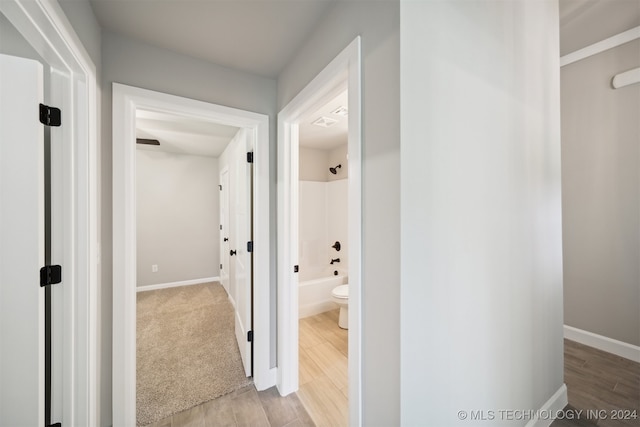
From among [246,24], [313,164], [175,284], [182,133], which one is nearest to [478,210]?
[246,24]

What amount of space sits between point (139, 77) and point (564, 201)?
3827 mm

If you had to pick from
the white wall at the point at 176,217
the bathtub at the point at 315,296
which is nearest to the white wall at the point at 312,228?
the bathtub at the point at 315,296

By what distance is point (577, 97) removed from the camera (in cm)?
230

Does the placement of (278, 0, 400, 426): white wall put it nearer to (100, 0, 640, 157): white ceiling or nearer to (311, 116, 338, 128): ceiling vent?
(100, 0, 640, 157): white ceiling

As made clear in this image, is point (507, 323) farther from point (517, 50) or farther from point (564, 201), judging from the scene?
point (564, 201)

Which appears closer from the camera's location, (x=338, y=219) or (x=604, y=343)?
(x=604, y=343)

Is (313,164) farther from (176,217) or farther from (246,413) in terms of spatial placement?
(246,413)

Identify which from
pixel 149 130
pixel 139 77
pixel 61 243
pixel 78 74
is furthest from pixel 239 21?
pixel 149 130

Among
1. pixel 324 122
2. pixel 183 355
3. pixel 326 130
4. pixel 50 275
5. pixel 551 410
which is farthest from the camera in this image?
pixel 326 130

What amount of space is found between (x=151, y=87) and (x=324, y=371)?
98.6 inches

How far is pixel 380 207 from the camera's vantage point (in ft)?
3.04

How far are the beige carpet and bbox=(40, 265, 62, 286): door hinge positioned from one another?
1.15 meters

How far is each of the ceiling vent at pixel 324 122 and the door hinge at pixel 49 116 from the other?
6.87 feet

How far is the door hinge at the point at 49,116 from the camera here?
1.03 meters
